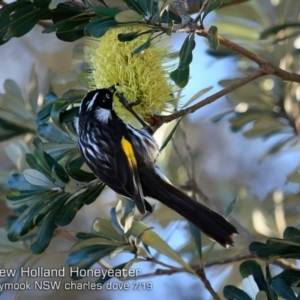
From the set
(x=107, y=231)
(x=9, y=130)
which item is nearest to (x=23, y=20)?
(x=9, y=130)

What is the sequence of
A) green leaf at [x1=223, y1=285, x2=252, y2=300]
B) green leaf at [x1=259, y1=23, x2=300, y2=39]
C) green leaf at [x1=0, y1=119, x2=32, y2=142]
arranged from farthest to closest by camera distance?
green leaf at [x1=259, y1=23, x2=300, y2=39], green leaf at [x1=0, y1=119, x2=32, y2=142], green leaf at [x1=223, y1=285, x2=252, y2=300]

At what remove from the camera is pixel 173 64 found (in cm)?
142

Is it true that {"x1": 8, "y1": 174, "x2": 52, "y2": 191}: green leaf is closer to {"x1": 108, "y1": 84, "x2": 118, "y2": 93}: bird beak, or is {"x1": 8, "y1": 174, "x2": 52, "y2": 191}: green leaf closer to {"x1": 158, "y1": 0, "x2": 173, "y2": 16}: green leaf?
{"x1": 108, "y1": 84, "x2": 118, "y2": 93}: bird beak

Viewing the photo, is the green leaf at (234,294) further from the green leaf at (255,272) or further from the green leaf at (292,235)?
the green leaf at (292,235)

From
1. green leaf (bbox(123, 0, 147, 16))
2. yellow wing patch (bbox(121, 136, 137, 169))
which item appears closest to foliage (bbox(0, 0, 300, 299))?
green leaf (bbox(123, 0, 147, 16))

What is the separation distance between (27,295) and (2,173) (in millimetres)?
1678

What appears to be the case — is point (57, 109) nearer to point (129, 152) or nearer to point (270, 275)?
point (129, 152)

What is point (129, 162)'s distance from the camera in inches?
64.4

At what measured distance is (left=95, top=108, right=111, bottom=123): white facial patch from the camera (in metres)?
1.67

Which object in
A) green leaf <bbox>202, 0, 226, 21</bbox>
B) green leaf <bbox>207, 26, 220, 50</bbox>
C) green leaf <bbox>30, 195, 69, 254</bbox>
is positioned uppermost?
green leaf <bbox>202, 0, 226, 21</bbox>

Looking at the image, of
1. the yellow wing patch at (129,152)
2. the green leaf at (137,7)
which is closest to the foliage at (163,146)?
the green leaf at (137,7)

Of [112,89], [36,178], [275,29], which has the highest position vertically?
[112,89]

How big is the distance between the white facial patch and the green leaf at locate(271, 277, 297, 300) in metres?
0.65

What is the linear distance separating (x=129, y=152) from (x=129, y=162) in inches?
1.8
